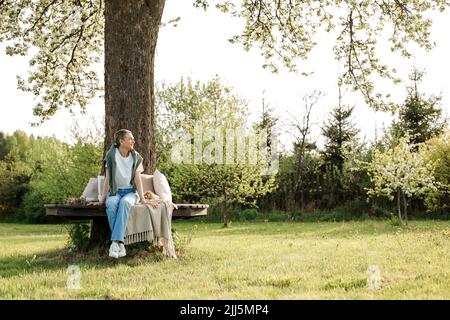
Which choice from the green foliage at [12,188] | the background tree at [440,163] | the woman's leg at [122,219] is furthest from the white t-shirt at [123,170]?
the green foliage at [12,188]

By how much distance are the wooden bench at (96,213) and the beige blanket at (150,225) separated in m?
0.35

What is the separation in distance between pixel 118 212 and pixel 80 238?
5.78 ft

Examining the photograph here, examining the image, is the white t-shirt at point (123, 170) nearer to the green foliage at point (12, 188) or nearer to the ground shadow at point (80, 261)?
the ground shadow at point (80, 261)

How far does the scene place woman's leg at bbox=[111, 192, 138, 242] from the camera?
25.9 feet

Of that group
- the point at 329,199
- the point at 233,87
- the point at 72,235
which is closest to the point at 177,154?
the point at 233,87

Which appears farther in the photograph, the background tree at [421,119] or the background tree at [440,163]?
the background tree at [421,119]

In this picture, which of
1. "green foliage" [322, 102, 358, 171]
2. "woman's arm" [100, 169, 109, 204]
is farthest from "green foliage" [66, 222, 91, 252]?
"green foliage" [322, 102, 358, 171]

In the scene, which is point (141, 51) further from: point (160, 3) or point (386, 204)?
point (386, 204)

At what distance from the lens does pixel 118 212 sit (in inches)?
314

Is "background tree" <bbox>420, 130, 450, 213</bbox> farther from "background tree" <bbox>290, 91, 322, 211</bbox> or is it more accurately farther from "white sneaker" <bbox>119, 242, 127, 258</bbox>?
"white sneaker" <bbox>119, 242, 127, 258</bbox>

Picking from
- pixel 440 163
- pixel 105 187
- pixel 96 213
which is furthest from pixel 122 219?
pixel 440 163

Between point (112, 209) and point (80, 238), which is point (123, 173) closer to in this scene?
point (112, 209)

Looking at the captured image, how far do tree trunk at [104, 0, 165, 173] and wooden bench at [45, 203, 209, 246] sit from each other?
1.23 m

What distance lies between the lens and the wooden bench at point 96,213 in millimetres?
8219
